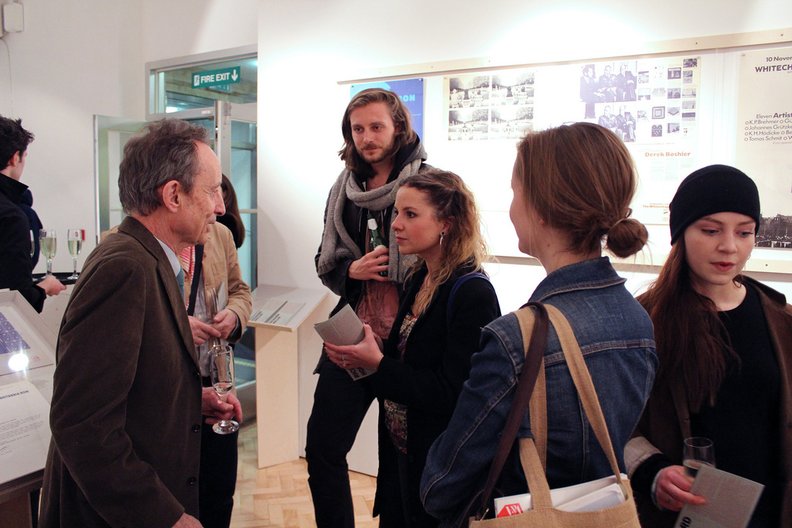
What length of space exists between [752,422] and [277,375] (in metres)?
2.83

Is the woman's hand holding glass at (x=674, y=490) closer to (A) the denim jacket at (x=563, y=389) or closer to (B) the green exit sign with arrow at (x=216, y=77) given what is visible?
(A) the denim jacket at (x=563, y=389)

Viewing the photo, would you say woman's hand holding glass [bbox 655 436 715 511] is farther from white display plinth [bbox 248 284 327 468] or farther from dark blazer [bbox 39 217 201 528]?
white display plinth [bbox 248 284 327 468]

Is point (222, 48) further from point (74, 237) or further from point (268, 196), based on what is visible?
point (74, 237)

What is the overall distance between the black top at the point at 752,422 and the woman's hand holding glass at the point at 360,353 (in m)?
0.88

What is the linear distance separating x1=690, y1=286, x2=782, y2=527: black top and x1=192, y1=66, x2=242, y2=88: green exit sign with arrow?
415 centimetres

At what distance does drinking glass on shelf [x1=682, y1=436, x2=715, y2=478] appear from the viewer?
128 cm

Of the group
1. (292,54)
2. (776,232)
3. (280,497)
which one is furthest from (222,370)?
(292,54)

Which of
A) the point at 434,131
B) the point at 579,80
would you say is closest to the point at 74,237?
the point at 434,131

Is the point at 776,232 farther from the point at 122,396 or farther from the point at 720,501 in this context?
the point at 122,396

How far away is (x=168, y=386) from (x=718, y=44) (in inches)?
98.8

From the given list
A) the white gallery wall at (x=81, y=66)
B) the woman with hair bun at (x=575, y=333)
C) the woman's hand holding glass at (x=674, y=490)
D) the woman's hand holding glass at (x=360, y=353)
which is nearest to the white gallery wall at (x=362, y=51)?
the white gallery wall at (x=81, y=66)

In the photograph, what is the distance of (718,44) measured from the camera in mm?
2633

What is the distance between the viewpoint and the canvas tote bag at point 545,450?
92 cm

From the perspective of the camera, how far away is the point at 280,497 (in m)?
3.42
